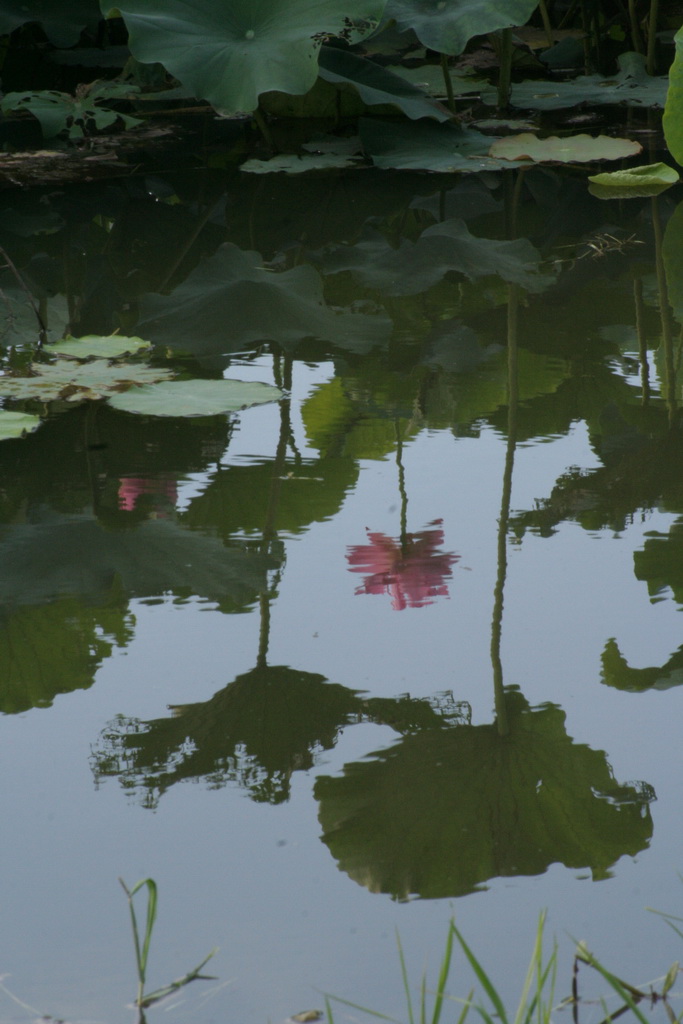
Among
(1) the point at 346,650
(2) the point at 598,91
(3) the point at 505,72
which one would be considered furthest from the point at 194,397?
(2) the point at 598,91

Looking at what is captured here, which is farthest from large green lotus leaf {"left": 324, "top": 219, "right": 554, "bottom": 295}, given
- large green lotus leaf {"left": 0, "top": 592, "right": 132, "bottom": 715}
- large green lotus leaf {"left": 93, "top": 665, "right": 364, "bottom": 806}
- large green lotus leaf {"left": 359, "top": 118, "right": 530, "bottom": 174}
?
large green lotus leaf {"left": 93, "top": 665, "right": 364, "bottom": 806}

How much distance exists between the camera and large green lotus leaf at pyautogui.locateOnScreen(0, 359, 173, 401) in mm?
1741

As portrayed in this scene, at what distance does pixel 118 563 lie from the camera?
1296 mm

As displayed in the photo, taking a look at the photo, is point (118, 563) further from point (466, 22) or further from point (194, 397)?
point (466, 22)

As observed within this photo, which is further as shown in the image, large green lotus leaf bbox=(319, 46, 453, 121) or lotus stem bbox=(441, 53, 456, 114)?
lotus stem bbox=(441, 53, 456, 114)

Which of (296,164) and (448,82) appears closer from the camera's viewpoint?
(296,164)

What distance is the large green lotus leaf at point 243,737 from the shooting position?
0.92m

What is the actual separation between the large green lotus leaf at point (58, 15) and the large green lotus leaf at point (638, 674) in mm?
4404

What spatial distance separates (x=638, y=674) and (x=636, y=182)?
2.43 meters

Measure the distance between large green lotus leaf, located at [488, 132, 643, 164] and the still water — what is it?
117cm

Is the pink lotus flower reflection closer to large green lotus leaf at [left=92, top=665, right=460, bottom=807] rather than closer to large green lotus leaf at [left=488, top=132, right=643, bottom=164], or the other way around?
large green lotus leaf at [left=92, top=665, right=460, bottom=807]

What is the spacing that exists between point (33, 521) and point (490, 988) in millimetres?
949

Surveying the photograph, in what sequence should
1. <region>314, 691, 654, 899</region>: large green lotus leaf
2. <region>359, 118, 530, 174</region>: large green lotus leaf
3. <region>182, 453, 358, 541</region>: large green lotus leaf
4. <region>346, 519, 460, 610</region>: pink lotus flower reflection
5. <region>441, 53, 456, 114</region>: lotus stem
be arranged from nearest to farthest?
1. <region>314, 691, 654, 899</region>: large green lotus leaf
2. <region>346, 519, 460, 610</region>: pink lotus flower reflection
3. <region>182, 453, 358, 541</region>: large green lotus leaf
4. <region>359, 118, 530, 174</region>: large green lotus leaf
5. <region>441, 53, 456, 114</region>: lotus stem

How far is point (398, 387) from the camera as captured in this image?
5.95 feet
